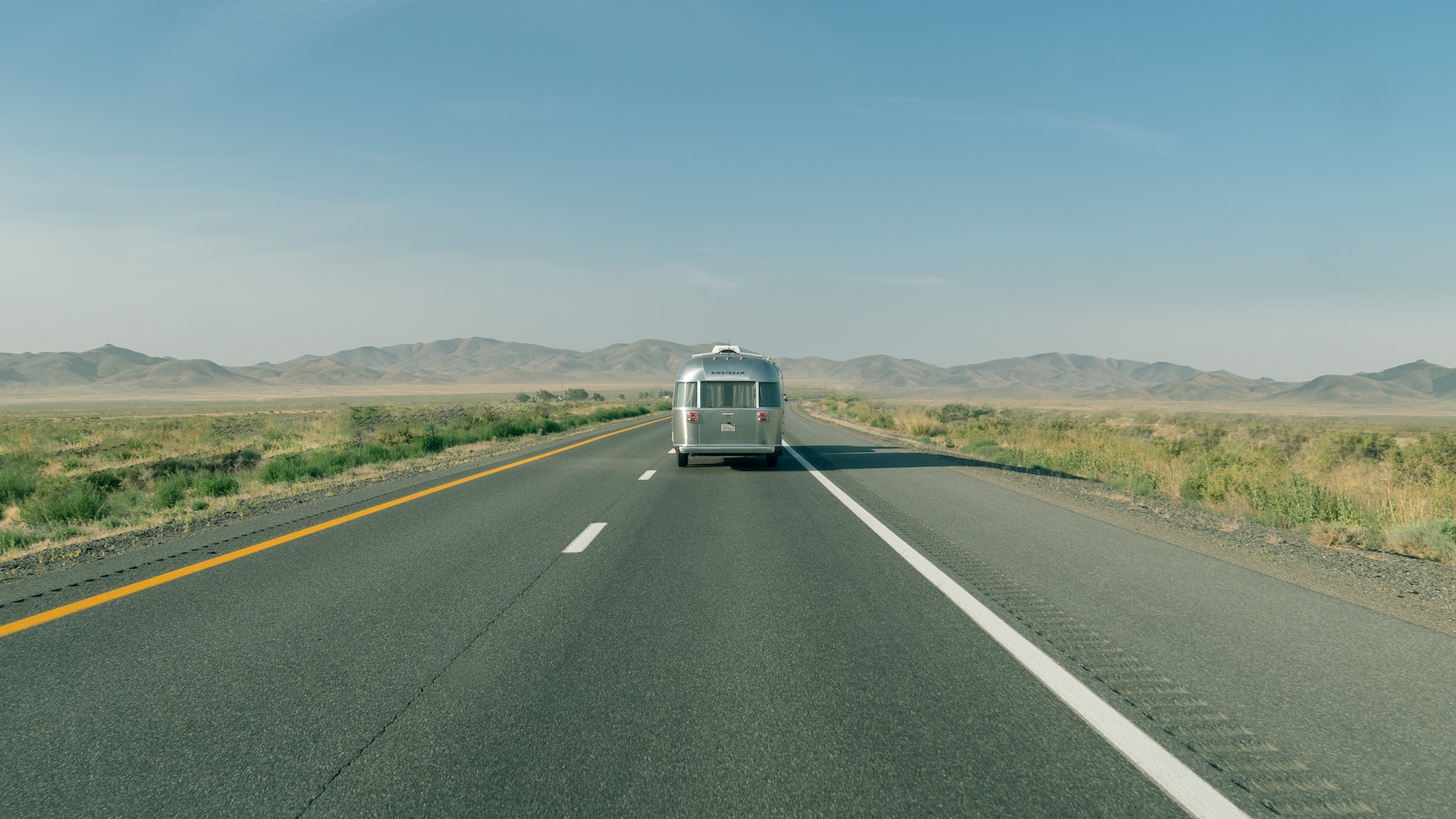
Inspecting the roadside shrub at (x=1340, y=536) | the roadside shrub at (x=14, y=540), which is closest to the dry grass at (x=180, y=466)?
the roadside shrub at (x=14, y=540)

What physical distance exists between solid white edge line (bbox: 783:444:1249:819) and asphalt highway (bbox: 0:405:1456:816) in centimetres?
5

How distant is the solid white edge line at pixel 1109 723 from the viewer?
3348 mm

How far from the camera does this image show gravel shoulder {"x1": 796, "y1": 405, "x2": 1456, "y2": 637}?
677cm

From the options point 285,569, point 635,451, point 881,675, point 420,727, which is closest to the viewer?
point 420,727

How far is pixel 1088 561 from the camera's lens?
822cm

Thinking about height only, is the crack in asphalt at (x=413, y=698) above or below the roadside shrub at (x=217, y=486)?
above

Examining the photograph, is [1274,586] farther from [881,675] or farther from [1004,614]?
[881,675]

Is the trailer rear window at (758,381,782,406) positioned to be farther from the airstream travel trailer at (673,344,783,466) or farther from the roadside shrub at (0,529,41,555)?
the roadside shrub at (0,529,41,555)

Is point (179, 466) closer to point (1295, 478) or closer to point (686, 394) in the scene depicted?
point (686, 394)

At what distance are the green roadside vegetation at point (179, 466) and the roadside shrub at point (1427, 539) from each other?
14564 mm

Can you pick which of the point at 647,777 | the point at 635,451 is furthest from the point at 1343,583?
the point at 635,451

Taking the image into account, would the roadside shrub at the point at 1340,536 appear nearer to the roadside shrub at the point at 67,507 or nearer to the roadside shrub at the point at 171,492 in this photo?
the roadside shrub at the point at 171,492

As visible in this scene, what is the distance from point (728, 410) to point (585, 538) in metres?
8.29

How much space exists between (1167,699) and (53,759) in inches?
201
